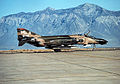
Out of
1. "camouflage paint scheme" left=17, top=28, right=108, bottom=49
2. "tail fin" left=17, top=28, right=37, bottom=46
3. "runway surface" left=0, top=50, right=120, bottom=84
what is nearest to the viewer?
"runway surface" left=0, top=50, right=120, bottom=84

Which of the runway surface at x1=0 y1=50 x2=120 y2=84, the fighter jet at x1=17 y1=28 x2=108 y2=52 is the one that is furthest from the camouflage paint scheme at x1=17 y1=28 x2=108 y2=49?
the runway surface at x1=0 y1=50 x2=120 y2=84

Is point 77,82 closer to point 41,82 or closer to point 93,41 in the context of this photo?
point 41,82

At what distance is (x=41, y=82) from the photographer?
9859 mm

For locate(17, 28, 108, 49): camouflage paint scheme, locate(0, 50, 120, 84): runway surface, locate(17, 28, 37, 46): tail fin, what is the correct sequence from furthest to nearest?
locate(17, 28, 108, 49): camouflage paint scheme, locate(17, 28, 37, 46): tail fin, locate(0, 50, 120, 84): runway surface

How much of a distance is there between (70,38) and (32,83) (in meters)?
39.8

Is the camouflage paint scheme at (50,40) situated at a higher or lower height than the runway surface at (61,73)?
higher

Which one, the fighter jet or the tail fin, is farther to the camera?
the fighter jet

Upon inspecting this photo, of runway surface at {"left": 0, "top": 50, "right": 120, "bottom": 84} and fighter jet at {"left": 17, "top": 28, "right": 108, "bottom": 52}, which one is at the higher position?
fighter jet at {"left": 17, "top": 28, "right": 108, "bottom": 52}

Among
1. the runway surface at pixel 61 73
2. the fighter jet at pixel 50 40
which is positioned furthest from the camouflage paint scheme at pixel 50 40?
the runway surface at pixel 61 73

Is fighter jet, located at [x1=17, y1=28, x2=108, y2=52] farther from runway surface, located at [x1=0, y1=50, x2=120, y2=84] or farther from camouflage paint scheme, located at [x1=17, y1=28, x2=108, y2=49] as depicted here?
runway surface, located at [x1=0, y1=50, x2=120, y2=84]

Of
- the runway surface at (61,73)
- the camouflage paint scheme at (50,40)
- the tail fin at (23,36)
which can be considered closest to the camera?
the runway surface at (61,73)

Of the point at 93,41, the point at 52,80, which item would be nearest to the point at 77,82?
the point at 52,80

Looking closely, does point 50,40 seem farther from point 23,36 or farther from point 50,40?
point 23,36

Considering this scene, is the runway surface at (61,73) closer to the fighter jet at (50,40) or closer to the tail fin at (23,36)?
the tail fin at (23,36)
